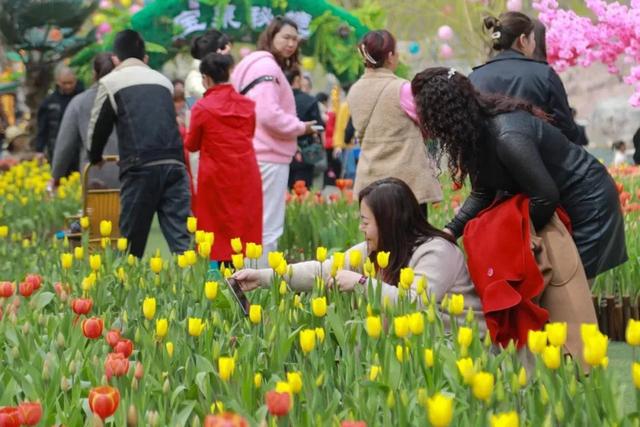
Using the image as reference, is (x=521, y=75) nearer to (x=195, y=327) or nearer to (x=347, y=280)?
(x=347, y=280)

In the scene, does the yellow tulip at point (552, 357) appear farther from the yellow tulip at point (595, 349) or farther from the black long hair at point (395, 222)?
the black long hair at point (395, 222)

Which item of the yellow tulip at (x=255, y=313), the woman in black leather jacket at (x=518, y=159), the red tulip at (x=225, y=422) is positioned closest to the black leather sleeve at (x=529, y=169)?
the woman in black leather jacket at (x=518, y=159)

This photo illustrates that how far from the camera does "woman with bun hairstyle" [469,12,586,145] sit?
5.76 m

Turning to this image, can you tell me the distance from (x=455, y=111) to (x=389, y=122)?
269cm

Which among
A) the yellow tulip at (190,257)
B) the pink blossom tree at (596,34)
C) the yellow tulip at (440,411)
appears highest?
the yellow tulip at (440,411)

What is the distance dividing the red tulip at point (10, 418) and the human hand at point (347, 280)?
1672 mm

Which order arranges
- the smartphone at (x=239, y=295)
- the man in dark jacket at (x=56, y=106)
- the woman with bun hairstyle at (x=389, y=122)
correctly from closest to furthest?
the smartphone at (x=239, y=295) < the woman with bun hairstyle at (x=389, y=122) < the man in dark jacket at (x=56, y=106)

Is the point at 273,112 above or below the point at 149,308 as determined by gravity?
below

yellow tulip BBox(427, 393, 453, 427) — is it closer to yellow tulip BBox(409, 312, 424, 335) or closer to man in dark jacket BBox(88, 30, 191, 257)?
yellow tulip BBox(409, 312, 424, 335)

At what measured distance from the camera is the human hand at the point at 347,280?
13.6ft

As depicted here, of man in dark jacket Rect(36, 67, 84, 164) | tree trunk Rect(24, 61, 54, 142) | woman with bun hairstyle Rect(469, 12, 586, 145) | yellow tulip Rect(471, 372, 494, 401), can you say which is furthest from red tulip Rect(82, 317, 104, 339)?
tree trunk Rect(24, 61, 54, 142)

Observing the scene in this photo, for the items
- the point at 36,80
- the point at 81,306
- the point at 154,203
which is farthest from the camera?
the point at 36,80

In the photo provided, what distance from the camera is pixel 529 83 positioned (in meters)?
5.75

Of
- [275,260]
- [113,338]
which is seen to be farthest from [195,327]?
[275,260]
